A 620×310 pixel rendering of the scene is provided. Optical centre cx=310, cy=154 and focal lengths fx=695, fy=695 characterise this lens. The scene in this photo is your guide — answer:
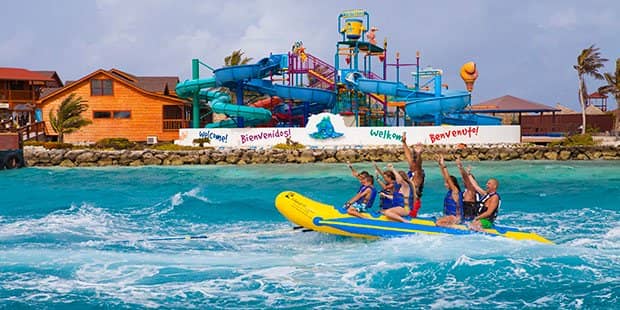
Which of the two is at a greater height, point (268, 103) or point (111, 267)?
point (268, 103)

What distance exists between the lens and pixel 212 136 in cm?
4056

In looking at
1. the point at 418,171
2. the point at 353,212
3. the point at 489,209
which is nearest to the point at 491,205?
the point at 489,209

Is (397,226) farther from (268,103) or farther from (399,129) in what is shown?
(268,103)

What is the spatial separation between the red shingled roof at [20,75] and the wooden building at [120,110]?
12838 millimetres

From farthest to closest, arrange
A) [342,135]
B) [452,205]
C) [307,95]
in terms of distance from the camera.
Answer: [307,95]
[342,135]
[452,205]

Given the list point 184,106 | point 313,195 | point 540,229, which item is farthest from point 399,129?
point 540,229

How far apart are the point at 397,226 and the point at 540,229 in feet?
15.4

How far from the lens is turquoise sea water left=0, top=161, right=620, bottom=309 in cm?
964

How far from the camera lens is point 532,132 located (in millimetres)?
54969

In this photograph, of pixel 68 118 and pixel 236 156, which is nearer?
pixel 236 156

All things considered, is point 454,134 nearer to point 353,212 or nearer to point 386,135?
point 386,135

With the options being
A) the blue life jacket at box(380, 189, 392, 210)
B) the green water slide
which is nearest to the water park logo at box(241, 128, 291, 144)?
the green water slide

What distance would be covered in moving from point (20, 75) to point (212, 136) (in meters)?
24.7

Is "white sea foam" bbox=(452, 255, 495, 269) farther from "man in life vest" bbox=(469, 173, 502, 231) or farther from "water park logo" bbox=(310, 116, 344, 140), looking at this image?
"water park logo" bbox=(310, 116, 344, 140)
